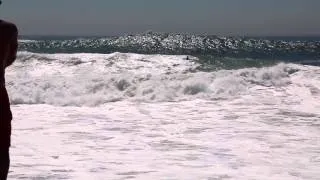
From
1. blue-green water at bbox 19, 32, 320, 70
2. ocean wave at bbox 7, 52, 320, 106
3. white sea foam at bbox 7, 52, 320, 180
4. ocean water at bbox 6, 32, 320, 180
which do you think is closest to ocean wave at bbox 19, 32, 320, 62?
blue-green water at bbox 19, 32, 320, 70

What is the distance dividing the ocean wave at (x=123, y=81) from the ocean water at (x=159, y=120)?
0.10 feet

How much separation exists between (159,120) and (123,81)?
200 inches

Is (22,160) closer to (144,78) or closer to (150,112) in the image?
(150,112)

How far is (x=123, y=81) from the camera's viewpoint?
47.0 feet

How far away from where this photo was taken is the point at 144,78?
49.3ft

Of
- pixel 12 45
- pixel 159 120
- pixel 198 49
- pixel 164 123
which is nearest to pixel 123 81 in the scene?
pixel 159 120

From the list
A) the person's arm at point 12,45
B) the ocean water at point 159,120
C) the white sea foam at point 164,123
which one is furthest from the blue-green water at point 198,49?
the person's arm at point 12,45

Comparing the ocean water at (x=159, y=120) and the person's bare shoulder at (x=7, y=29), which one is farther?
the ocean water at (x=159, y=120)

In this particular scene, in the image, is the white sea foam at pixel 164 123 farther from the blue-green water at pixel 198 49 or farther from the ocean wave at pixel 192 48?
the ocean wave at pixel 192 48

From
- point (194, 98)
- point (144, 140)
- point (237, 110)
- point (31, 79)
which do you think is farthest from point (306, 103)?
point (31, 79)

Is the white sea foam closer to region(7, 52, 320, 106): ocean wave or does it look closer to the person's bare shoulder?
region(7, 52, 320, 106): ocean wave

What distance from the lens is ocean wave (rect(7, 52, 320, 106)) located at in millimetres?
12625

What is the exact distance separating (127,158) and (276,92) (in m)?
7.36

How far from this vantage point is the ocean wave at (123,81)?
497 inches
